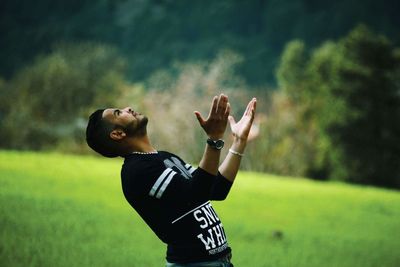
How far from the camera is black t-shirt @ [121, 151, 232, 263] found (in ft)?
6.86

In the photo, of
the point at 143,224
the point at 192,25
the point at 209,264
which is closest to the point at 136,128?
the point at 209,264

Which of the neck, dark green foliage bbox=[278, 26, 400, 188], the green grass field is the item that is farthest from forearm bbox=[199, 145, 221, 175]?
dark green foliage bbox=[278, 26, 400, 188]

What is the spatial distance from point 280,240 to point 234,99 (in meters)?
21.3

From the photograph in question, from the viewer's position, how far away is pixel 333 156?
67.8ft

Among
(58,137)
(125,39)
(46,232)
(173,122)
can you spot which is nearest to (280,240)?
(46,232)

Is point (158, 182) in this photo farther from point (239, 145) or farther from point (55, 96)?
point (55, 96)

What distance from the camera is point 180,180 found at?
2.09m

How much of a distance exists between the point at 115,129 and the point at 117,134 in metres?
0.02

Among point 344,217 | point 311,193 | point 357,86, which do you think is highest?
point 357,86

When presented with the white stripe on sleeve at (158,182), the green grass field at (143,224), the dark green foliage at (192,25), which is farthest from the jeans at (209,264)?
the dark green foliage at (192,25)

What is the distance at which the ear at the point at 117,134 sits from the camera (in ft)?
7.45

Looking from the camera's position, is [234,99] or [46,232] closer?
[46,232]

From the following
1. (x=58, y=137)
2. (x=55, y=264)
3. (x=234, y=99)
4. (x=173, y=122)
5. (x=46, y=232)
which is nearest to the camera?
(x=55, y=264)

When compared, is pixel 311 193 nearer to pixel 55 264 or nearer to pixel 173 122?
pixel 55 264
